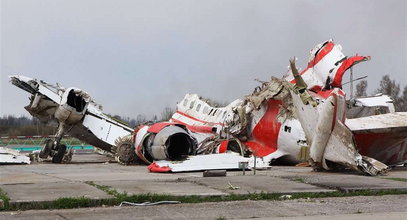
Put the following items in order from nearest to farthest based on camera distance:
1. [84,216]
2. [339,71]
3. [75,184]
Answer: [84,216]
[75,184]
[339,71]

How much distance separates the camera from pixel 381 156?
15.0 meters

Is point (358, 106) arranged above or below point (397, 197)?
above

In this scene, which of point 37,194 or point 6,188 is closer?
point 37,194

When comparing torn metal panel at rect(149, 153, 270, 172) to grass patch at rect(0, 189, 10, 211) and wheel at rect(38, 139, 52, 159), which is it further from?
wheel at rect(38, 139, 52, 159)

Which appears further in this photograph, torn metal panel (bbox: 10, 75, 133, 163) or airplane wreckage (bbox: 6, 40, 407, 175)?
torn metal panel (bbox: 10, 75, 133, 163)

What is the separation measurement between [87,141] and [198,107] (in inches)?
208

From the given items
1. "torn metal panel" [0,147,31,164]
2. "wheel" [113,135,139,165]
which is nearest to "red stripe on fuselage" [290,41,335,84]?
"wheel" [113,135,139,165]

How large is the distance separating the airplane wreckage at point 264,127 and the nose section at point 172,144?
0.03m

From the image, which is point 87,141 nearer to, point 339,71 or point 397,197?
point 339,71

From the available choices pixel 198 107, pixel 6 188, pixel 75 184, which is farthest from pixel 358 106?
pixel 6 188

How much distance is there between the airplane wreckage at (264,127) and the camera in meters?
13.6

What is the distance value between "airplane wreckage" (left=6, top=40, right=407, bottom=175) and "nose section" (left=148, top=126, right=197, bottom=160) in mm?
34

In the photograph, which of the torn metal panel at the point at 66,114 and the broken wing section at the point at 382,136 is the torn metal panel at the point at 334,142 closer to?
the broken wing section at the point at 382,136

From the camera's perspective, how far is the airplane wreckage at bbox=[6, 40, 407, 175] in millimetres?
13562
